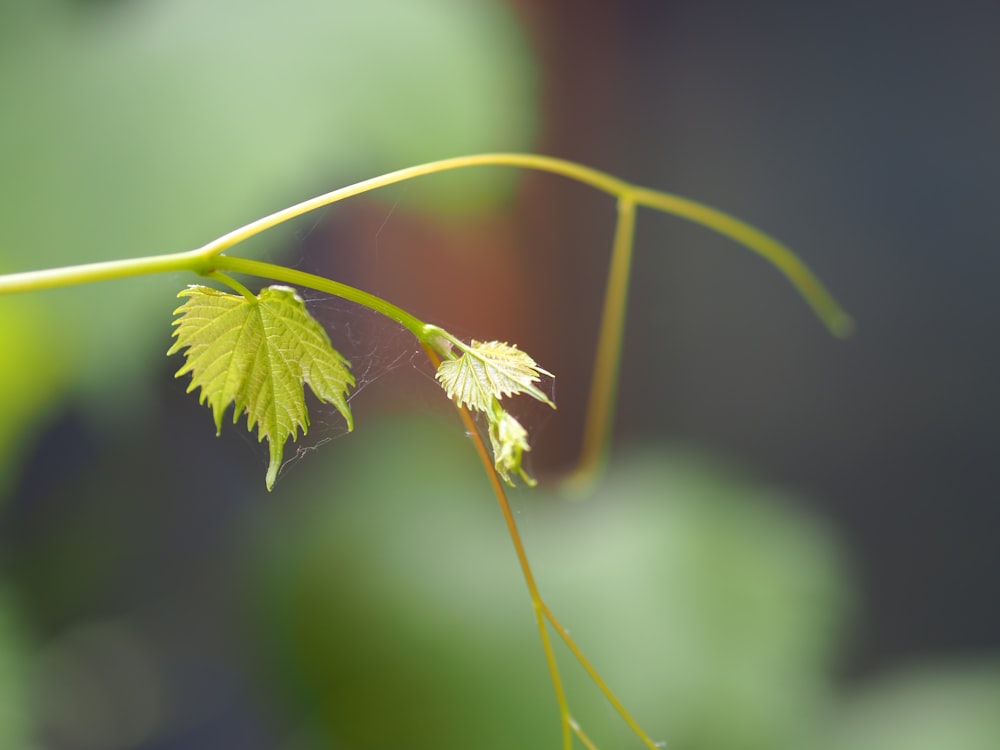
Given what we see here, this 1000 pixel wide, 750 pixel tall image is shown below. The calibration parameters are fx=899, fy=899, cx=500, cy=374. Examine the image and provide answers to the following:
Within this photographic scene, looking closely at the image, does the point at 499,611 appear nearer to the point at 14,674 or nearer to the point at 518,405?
the point at 14,674

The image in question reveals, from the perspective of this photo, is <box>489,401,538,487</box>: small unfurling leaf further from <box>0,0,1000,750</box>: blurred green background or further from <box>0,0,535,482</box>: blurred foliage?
<box>0,0,535,482</box>: blurred foliage

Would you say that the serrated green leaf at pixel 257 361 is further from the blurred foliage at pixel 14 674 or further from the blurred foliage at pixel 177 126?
the blurred foliage at pixel 14 674

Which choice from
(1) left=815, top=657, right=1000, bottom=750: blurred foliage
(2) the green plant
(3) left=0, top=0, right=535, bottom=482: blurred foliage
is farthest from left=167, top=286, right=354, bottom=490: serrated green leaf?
(1) left=815, top=657, right=1000, bottom=750: blurred foliage

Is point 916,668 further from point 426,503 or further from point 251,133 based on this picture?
point 251,133

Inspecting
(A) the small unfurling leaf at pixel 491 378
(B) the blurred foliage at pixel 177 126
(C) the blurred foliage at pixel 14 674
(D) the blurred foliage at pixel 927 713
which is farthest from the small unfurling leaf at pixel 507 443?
(D) the blurred foliage at pixel 927 713

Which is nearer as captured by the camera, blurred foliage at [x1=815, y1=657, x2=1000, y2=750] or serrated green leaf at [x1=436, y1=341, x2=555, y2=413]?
serrated green leaf at [x1=436, y1=341, x2=555, y2=413]

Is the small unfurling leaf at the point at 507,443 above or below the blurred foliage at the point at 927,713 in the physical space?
above

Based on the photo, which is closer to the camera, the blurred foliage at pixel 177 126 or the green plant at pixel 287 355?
the green plant at pixel 287 355

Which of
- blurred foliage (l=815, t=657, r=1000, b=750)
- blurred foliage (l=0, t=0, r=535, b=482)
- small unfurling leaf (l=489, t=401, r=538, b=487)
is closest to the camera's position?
small unfurling leaf (l=489, t=401, r=538, b=487)
